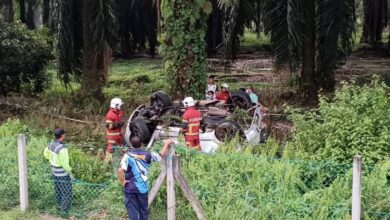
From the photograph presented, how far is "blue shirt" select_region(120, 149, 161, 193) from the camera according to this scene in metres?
6.59

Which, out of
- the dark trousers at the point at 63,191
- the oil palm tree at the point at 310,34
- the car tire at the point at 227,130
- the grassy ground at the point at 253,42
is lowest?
the dark trousers at the point at 63,191

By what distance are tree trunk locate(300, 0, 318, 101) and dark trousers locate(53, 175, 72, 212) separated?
9819 millimetres

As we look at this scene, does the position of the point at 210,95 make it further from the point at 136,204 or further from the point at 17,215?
the point at 136,204

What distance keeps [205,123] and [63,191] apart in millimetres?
4355

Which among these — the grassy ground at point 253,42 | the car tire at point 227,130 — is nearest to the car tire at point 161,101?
the car tire at point 227,130

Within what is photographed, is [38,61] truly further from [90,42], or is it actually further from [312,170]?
[312,170]

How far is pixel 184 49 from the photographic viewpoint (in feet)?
45.4

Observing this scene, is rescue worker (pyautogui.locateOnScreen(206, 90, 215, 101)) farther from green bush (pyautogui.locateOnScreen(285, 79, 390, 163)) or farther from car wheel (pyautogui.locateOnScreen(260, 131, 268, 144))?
green bush (pyautogui.locateOnScreen(285, 79, 390, 163))

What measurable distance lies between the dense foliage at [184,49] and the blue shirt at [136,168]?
7280 mm

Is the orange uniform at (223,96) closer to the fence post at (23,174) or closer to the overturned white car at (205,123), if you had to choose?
the overturned white car at (205,123)

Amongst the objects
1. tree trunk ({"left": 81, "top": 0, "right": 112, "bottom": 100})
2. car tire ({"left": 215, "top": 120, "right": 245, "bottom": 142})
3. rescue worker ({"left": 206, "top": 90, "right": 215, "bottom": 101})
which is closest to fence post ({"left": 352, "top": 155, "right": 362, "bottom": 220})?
car tire ({"left": 215, "top": 120, "right": 245, "bottom": 142})

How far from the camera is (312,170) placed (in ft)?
23.3

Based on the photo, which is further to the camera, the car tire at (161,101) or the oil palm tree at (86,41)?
the oil palm tree at (86,41)

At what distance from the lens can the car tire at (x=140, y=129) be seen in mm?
11258
